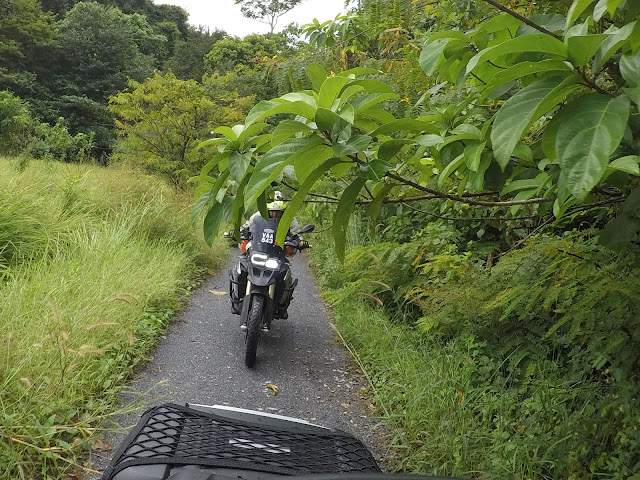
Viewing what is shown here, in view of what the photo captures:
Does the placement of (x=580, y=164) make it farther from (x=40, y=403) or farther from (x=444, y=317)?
(x=444, y=317)

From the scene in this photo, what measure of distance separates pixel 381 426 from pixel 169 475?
233 cm

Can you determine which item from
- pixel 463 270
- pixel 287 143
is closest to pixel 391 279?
pixel 463 270

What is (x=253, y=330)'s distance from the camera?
12.8 feet

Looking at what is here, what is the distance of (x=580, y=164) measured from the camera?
0.58 m

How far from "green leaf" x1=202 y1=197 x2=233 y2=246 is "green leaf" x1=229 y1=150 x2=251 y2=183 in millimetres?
163

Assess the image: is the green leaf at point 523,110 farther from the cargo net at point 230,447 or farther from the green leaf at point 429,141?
the cargo net at point 230,447

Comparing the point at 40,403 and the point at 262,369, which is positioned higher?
the point at 40,403

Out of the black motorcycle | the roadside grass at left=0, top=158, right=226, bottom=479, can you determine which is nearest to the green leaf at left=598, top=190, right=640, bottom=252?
the roadside grass at left=0, top=158, right=226, bottom=479

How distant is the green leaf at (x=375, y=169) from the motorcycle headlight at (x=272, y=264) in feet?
11.2

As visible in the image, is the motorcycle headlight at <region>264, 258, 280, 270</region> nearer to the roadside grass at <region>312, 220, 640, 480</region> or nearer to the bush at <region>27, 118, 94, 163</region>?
the roadside grass at <region>312, 220, 640, 480</region>

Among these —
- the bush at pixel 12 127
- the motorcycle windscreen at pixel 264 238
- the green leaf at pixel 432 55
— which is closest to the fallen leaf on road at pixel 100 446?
the motorcycle windscreen at pixel 264 238

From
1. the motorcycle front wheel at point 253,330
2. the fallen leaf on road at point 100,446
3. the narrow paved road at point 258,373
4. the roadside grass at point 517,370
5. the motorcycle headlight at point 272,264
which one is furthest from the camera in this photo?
the motorcycle headlight at point 272,264

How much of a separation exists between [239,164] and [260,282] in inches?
125

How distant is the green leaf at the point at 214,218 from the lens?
111cm
